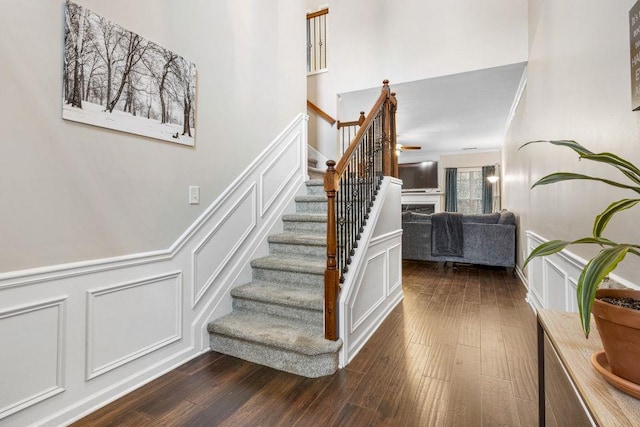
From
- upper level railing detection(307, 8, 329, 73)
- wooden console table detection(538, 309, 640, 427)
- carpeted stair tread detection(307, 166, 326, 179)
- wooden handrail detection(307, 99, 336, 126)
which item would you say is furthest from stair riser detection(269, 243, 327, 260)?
upper level railing detection(307, 8, 329, 73)

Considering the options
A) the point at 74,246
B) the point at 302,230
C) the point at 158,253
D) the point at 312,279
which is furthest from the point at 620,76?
the point at 74,246

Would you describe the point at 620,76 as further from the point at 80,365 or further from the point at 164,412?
the point at 80,365

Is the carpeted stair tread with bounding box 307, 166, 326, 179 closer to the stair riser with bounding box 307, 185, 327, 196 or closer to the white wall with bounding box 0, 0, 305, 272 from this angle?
the stair riser with bounding box 307, 185, 327, 196

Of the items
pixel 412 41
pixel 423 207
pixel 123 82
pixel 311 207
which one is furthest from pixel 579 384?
pixel 423 207

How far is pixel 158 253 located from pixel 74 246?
0.45 m

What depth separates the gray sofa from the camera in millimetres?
4879

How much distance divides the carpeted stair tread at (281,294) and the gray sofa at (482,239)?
362 cm

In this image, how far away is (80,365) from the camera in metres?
1.59

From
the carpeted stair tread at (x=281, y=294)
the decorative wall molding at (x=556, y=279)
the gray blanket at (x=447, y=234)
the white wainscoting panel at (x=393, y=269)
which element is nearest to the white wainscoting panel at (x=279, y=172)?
the carpeted stair tread at (x=281, y=294)

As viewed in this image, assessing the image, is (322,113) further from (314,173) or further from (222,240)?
(222,240)

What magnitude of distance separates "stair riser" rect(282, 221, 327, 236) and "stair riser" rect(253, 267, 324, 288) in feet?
1.68

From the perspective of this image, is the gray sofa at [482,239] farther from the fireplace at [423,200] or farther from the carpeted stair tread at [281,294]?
the fireplace at [423,200]

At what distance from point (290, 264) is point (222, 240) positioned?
0.57m

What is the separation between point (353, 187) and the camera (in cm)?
244
